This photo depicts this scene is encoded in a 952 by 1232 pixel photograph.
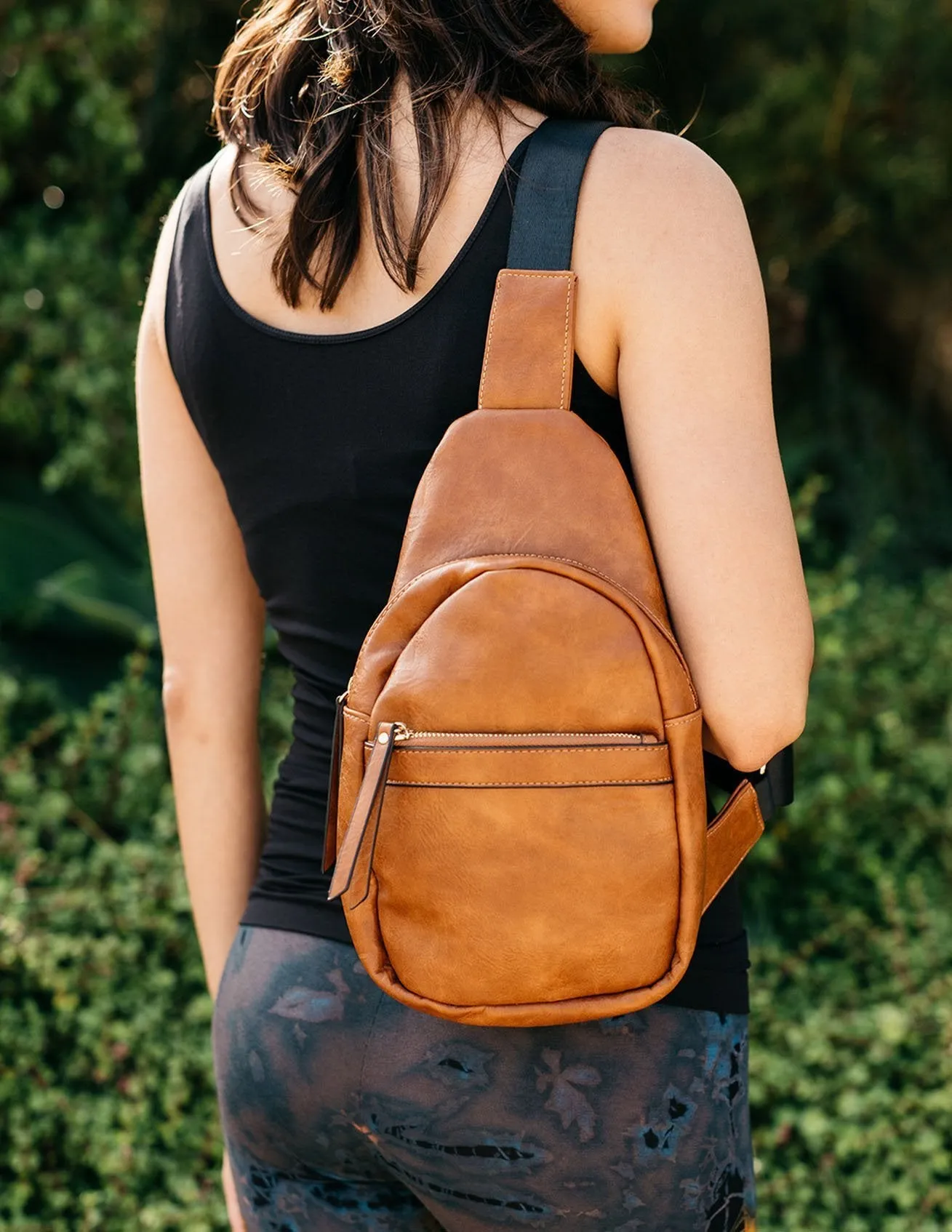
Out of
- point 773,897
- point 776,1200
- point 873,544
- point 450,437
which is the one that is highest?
point 450,437

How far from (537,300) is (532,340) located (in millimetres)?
33

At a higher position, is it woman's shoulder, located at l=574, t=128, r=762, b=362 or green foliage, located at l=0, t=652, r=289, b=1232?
woman's shoulder, located at l=574, t=128, r=762, b=362

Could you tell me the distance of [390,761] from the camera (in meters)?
0.96

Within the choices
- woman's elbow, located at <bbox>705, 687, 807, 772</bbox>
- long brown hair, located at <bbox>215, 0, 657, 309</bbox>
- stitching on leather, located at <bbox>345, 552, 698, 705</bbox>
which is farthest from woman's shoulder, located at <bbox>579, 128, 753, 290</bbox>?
woman's elbow, located at <bbox>705, 687, 807, 772</bbox>

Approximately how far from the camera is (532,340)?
38.5 inches

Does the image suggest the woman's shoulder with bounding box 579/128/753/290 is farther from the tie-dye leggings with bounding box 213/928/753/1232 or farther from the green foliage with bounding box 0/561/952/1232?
the green foliage with bounding box 0/561/952/1232

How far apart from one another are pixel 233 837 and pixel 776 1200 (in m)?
1.86

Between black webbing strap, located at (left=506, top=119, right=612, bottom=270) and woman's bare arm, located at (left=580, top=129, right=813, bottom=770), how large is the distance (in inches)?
0.6

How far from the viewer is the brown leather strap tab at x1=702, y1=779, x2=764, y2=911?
1.06 meters

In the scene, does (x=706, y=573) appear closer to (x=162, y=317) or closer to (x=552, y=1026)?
(x=552, y=1026)

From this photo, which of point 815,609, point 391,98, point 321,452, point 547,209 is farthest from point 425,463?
point 815,609

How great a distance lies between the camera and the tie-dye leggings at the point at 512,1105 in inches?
39.9

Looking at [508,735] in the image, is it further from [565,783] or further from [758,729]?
[758,729]

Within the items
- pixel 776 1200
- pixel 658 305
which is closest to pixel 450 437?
pixel 658 305
